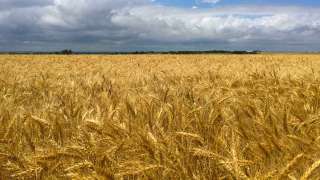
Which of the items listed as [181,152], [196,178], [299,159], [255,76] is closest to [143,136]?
[181,152]

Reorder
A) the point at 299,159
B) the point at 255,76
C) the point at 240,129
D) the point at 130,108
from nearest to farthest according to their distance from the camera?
the point at 299,159, the point at 240,129, the point at 130,108, the point at 255,76

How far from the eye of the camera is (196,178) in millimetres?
2197

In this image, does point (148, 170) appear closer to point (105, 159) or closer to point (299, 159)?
point (105, 159)

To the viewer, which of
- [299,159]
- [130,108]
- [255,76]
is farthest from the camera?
[255,76]

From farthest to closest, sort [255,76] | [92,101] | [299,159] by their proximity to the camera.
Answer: [255,76] → [92,101] → [299,159]

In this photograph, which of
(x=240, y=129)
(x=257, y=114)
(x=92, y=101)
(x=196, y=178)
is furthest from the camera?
(x=92, y=101)

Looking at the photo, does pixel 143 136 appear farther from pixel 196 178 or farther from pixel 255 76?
pixel 255 76

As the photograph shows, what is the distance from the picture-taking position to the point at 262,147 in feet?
8.30

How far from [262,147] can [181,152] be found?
1.33 ft

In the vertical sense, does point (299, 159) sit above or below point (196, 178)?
above

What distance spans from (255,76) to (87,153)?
18.3 feet

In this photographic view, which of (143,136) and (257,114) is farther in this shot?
(257,114)

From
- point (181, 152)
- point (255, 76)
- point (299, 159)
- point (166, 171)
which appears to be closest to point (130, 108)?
point (181, 152)

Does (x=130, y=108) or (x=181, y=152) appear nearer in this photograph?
(x=181, y=152)
